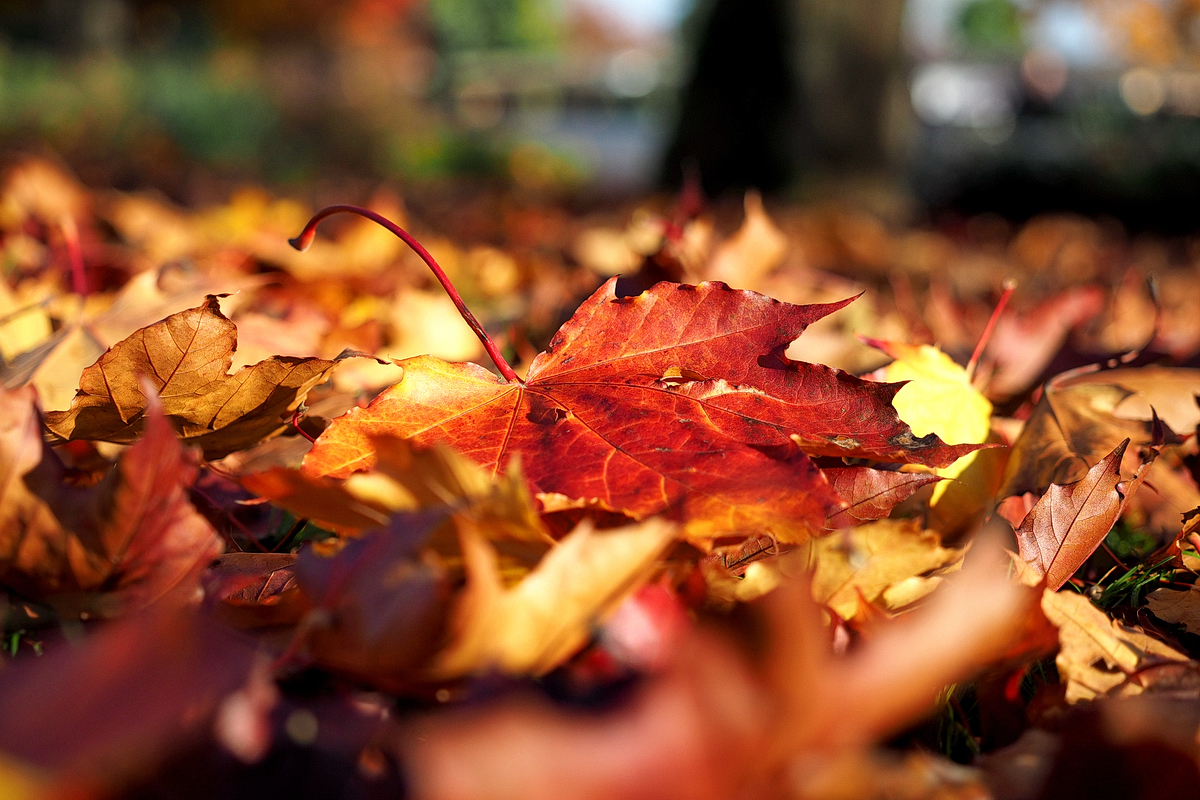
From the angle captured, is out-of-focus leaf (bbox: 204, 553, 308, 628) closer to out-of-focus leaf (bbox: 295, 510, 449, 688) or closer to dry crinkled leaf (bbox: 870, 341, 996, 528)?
out-of-focus leaf (bbox: 295, 510, 449, 688)

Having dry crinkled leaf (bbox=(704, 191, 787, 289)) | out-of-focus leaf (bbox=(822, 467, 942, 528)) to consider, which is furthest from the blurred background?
out-of-focus leaf (bbox=(822, 467, 942, 528))

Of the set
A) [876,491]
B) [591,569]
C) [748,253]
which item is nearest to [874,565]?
[876,491]

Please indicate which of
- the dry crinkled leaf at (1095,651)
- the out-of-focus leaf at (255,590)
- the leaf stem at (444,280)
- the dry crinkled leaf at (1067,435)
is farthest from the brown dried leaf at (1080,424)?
the out-of-focus leaf at (255,590)

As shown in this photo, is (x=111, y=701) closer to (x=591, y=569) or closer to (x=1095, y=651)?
(x=591, y=569)

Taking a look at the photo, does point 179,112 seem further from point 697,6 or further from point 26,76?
point 697,6

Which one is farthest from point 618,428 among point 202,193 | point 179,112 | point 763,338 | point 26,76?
point 26,76

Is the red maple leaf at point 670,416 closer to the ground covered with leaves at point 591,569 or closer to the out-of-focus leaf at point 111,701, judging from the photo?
the ground covered with leaves at point 591,569
